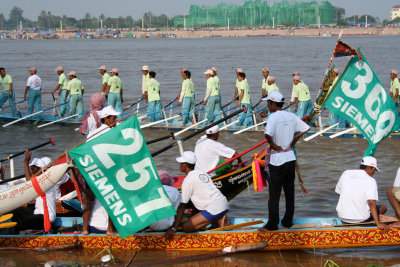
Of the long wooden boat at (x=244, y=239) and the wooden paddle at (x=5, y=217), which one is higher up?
the wooden paddle at (x=5, y=217)

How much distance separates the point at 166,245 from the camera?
29.9 ft

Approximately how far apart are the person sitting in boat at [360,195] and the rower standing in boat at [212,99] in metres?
9.93

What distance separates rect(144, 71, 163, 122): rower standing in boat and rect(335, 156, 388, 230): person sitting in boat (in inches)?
427

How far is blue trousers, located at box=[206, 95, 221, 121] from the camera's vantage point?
748 inches

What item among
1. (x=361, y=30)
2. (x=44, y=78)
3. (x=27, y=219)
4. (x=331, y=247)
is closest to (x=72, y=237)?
(x=27, y=219)

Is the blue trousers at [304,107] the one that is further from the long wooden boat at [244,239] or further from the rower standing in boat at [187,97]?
the long wooden boat at [244,239]

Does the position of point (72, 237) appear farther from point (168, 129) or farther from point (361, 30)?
point (361, 30)

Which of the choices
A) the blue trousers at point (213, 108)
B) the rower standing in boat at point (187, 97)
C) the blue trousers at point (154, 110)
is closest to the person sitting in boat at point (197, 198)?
the blue trousers at point (213, 108)

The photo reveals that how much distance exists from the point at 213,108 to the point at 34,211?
10026mm

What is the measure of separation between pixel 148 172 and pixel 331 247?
2.76 metres

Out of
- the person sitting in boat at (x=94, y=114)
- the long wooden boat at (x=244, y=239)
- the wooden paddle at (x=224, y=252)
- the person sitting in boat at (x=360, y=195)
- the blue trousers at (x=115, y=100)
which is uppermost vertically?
the person sitting in boat at (x=94, y=114)

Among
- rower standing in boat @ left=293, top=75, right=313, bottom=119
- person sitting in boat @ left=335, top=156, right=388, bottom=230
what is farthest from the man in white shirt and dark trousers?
rower standing in boat @ left=293, top=75, right=313, bottom=119

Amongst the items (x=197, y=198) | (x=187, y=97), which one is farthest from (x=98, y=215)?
(x=187, y=97)

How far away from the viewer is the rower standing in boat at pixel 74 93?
20422mm
